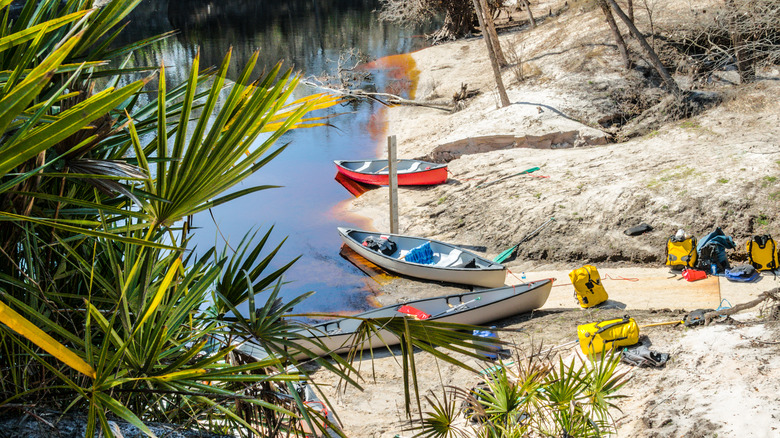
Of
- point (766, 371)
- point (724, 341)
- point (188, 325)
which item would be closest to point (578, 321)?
point (724, 341)

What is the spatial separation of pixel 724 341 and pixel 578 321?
10.8 ft

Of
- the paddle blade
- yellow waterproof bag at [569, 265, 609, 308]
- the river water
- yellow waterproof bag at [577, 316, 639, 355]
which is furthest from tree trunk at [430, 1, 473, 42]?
yellow waterproof bag at [577, 316, 639, 355]

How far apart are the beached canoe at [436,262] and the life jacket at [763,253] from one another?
444 centimetres

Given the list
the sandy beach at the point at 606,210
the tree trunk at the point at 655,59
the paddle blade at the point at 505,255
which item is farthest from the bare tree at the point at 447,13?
the paddle blade at the point at 505,255

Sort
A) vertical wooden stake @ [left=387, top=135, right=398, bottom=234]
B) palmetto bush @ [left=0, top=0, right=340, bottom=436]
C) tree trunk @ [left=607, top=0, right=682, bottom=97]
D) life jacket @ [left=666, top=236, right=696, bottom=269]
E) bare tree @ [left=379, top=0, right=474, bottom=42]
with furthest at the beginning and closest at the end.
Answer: bare tree @ [left=379, top=0, right=474, bottom=42] → tree trunk @ [left=607, top=0, right=682, bottom=97] → vertical wooden stake @ [left=387, top=135, right=398, bottom=234] → life jacket @ [left=666, top=236, right=696, bottom=269] → palmetto bush @ [left=0, top=0, right=340, bottom=436]

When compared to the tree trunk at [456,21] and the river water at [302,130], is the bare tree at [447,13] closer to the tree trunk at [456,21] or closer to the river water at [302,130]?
the tree trunk at [456,21]

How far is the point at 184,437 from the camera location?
116 inches

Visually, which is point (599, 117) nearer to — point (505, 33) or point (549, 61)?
point (549, 61)

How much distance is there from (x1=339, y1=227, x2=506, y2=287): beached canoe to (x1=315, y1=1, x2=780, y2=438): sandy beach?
0.43 metres

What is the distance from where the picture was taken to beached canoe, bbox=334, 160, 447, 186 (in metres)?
18.6

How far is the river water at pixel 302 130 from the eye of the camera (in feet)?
52.3

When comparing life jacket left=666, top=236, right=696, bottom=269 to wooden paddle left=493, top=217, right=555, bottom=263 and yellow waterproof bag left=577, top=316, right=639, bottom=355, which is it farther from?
yellow waterproof bag left=577, top=316, right=639, bottom=355

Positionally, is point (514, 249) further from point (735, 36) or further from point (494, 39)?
point (494, 39)

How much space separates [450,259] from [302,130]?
15.9 m
